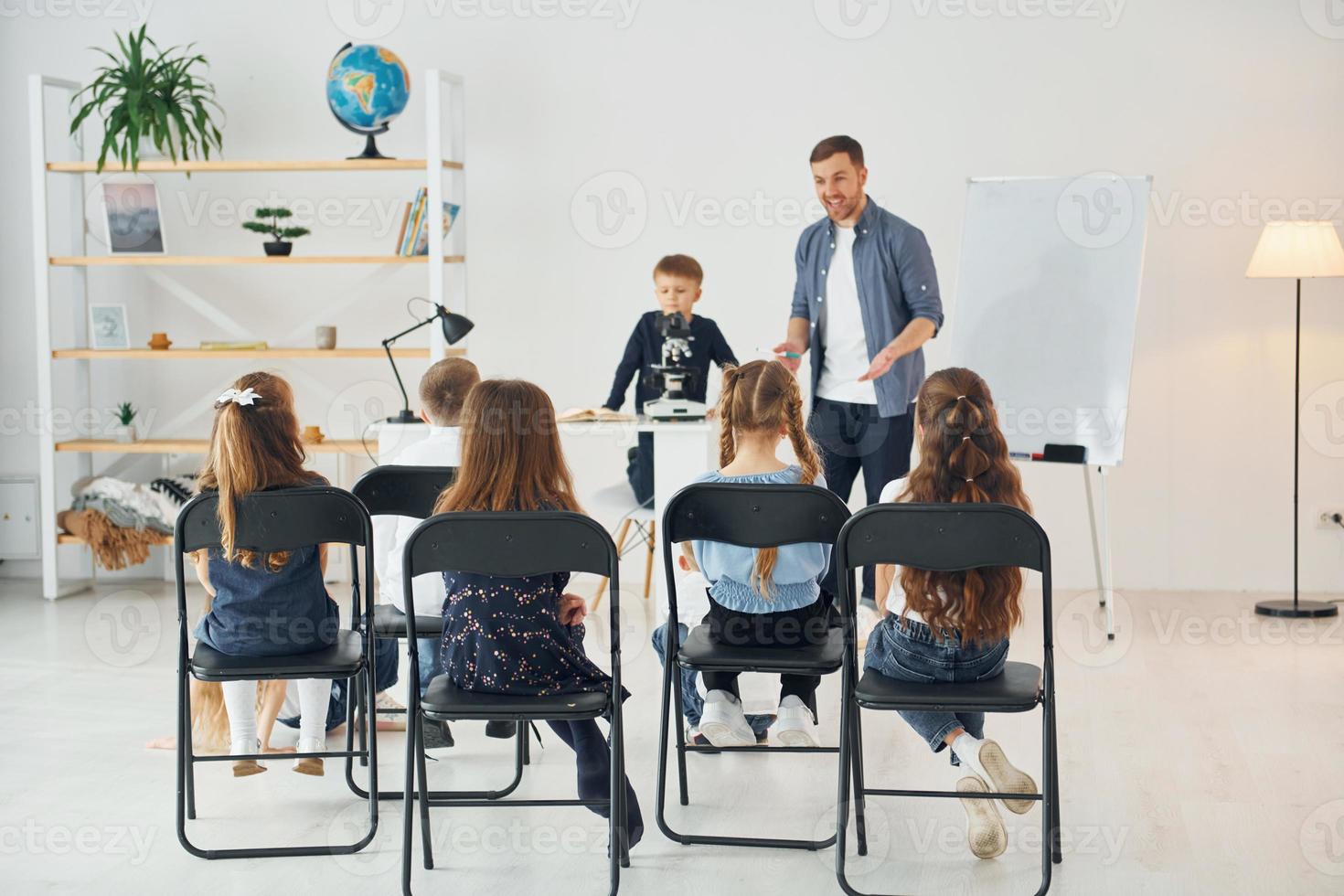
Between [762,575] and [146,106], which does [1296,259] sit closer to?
[762,575]

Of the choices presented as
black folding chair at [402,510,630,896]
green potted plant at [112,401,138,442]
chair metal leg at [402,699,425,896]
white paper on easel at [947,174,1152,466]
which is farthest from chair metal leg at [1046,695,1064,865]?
green potted plant at [112,401,138,442]

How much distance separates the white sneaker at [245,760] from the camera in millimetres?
3107

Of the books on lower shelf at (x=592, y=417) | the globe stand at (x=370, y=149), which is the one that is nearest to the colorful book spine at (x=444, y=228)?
the globe stand at (x=370, y=149)

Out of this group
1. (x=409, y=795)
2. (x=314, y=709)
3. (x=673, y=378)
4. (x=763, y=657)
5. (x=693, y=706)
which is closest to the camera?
(x=409, y=795)

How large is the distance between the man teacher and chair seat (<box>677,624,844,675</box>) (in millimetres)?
1641

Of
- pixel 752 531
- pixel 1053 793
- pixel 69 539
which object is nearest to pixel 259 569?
pixel 752 531

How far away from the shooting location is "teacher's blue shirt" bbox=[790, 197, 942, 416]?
4512mm

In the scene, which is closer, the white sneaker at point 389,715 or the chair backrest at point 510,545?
the chair backrest at point 510,545

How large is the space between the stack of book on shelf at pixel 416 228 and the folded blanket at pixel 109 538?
5.14 ft

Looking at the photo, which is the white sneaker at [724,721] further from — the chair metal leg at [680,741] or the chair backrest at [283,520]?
the chair backrest at [283,520]

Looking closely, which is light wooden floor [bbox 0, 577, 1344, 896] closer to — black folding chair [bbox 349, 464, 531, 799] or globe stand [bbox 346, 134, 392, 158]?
black folding chair [bbox 349, 464, 531, 799]

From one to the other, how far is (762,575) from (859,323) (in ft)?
5.81

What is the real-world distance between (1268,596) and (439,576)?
12.2ft

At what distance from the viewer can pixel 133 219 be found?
18.5 ft
